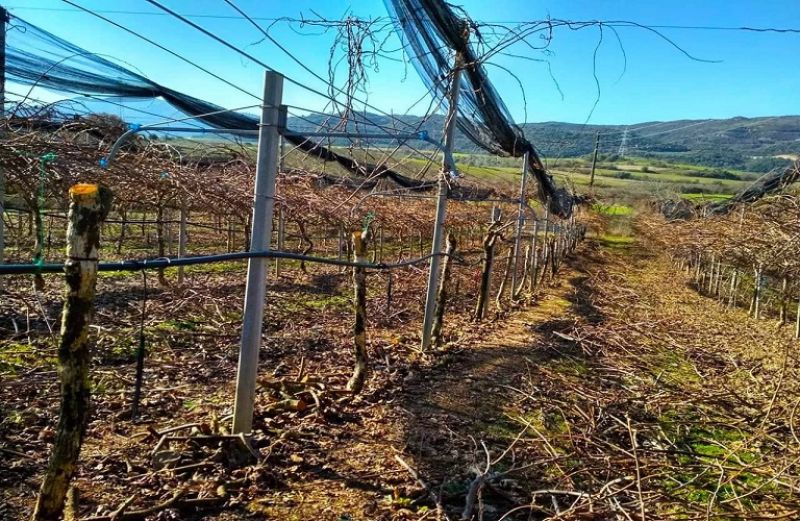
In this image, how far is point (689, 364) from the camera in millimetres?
7191

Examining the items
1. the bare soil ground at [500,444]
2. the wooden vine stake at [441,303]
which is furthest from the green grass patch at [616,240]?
the wooden vine stake at [441,303]

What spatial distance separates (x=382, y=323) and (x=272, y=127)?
509 centimetres

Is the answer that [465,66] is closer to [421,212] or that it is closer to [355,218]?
[355,218]

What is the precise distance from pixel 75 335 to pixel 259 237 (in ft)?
4.87

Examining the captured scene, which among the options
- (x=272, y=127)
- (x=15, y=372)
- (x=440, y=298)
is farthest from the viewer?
(x=440, y=298)

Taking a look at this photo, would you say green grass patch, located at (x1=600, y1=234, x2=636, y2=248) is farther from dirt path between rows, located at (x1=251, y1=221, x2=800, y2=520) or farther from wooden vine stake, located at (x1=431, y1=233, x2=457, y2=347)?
wooden vine stake, located at (x1=431, y1=233, x2=457, y2=347)

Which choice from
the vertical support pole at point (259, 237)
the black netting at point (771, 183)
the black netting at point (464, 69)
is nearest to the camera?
the vertical support pole at point (259, 237)

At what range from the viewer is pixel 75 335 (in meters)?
1.92

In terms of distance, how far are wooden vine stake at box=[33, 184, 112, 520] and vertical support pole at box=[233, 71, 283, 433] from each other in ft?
4.32

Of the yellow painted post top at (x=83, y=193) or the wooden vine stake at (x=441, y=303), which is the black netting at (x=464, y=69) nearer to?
the wooden vine stake at (x=441, y=303)

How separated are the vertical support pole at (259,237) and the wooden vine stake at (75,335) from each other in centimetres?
132

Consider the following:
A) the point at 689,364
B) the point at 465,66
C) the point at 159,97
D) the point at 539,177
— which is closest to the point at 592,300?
the point at 539,177

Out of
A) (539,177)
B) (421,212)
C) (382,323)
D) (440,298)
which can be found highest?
(539,177)

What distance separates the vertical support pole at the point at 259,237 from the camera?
3.24 meters
